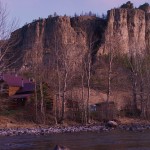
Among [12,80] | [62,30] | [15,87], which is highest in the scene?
[62,30]

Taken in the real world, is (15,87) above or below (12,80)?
below

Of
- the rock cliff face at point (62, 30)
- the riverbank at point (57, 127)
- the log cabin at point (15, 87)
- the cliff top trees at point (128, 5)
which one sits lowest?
the riverbank at point (57, 127)

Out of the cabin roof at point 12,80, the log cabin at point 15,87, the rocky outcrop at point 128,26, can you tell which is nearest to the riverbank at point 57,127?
the log cabin at point 15,87

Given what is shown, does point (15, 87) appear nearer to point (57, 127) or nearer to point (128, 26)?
point (57, 127)

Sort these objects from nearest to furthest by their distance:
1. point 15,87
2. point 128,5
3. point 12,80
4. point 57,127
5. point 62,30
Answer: point 57,127, point 15,87, point 12,80, point 62,30, point 128,5

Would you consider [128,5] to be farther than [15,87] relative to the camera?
Yes

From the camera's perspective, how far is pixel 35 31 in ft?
352

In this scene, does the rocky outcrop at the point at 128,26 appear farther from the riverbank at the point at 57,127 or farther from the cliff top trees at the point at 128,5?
the riverbank at the point at 57,127

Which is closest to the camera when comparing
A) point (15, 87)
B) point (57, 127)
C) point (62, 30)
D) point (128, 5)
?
point (57, 127)

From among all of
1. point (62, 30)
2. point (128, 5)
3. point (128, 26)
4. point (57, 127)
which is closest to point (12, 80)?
point (57, 127)

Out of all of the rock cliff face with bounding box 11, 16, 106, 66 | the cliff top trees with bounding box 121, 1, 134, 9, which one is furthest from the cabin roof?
the cliff top trees with bounding box 121, 1, 134, 9

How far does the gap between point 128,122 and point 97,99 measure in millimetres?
12451

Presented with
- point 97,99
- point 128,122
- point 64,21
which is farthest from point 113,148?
point 64,21

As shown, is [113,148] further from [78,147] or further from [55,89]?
[55,89]
